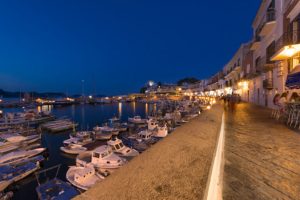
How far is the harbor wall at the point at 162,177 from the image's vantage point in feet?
4.25

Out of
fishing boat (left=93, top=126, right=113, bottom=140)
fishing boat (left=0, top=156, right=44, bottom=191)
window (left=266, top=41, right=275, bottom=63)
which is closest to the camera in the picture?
fishing boat (left=0, top=156, right=44, bottom=191)

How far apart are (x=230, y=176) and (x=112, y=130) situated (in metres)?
28.9

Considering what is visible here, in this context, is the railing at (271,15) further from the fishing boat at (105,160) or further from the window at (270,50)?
the fishing boat at (105,160)

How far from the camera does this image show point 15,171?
15016 mm

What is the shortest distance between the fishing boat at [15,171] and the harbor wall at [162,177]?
1625cm

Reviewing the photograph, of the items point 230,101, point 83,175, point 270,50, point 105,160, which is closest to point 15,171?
point 83,175

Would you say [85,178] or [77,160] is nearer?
[85,178]

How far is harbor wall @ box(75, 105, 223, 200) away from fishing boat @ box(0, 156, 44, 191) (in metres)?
16.3

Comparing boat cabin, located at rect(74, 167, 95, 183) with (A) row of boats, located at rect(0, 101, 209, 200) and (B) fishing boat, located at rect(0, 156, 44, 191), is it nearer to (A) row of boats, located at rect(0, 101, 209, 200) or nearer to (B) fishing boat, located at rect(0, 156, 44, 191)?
(A) row of boats, located at rect(0, 101, 209, 200)

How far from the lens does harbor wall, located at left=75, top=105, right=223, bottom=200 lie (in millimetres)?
1295

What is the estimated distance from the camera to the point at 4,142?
905 inches

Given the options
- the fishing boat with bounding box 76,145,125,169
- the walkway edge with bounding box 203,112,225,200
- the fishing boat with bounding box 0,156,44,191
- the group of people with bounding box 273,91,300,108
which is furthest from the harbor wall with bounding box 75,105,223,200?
the fishing boat with bounding box 0,156,44,191

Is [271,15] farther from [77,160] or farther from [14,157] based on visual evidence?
[14,157]

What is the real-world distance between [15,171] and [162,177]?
60.9 ft
